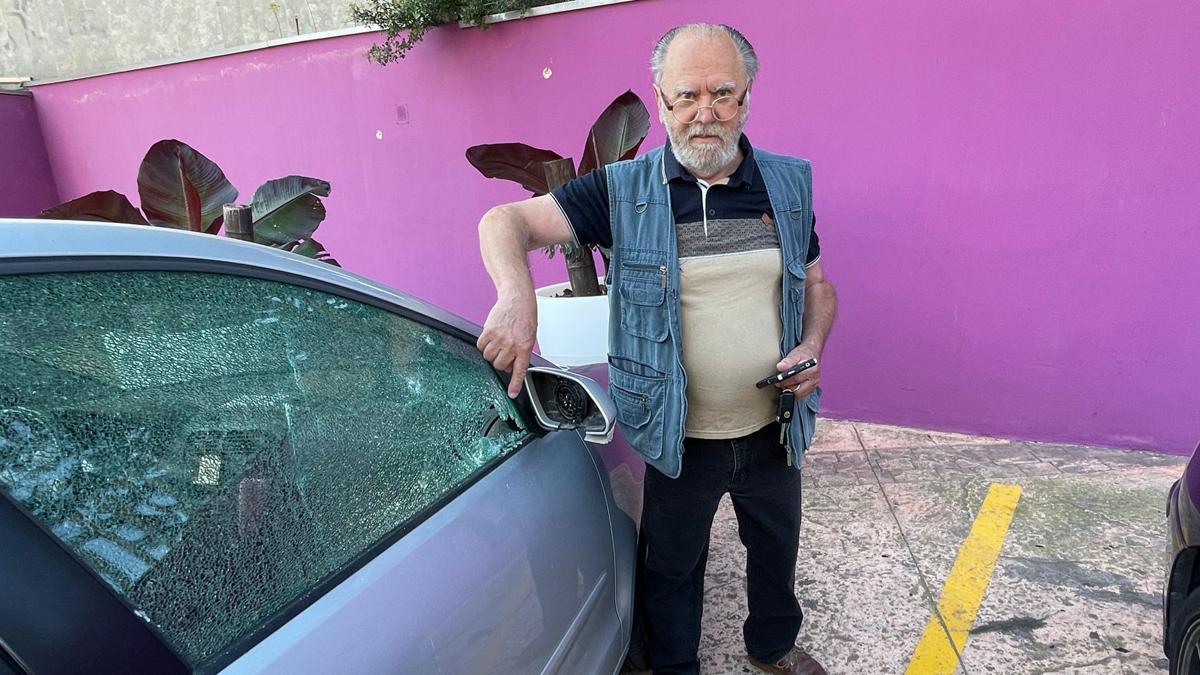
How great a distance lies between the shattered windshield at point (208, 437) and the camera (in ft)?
3.03

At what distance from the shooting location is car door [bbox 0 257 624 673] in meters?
0.94

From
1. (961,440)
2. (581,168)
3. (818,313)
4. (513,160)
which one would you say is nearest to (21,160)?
(513,160)

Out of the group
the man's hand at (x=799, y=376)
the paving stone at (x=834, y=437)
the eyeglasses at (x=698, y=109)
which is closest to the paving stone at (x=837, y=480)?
the paving stone at (x=834, y=437)

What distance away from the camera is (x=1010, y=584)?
2777 mm

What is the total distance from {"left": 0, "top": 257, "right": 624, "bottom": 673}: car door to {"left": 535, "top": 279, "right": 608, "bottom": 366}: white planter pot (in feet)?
5.75

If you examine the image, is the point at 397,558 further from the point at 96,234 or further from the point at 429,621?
the point at 96,234

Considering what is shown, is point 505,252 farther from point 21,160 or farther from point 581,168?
point 21,160

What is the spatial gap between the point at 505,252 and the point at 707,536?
104cm

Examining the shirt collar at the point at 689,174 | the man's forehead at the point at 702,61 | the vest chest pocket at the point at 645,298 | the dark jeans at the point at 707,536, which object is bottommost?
the dark jeans at the point at 707,536

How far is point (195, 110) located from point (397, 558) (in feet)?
19.5

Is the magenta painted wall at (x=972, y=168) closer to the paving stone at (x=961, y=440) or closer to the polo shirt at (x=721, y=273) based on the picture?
the paving stone at (x=961, y=440)

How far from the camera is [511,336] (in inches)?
61.4

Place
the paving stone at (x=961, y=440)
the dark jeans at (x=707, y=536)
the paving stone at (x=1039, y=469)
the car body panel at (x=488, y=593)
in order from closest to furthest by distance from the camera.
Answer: the car body panel at (x=488, y=593)
the dark jeans at (x=707, y=536)
the paving stone at (x=1039, y=469)
the paving stone at (x=961, y=440)

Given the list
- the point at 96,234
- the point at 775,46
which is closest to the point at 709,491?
the point at 96,234
